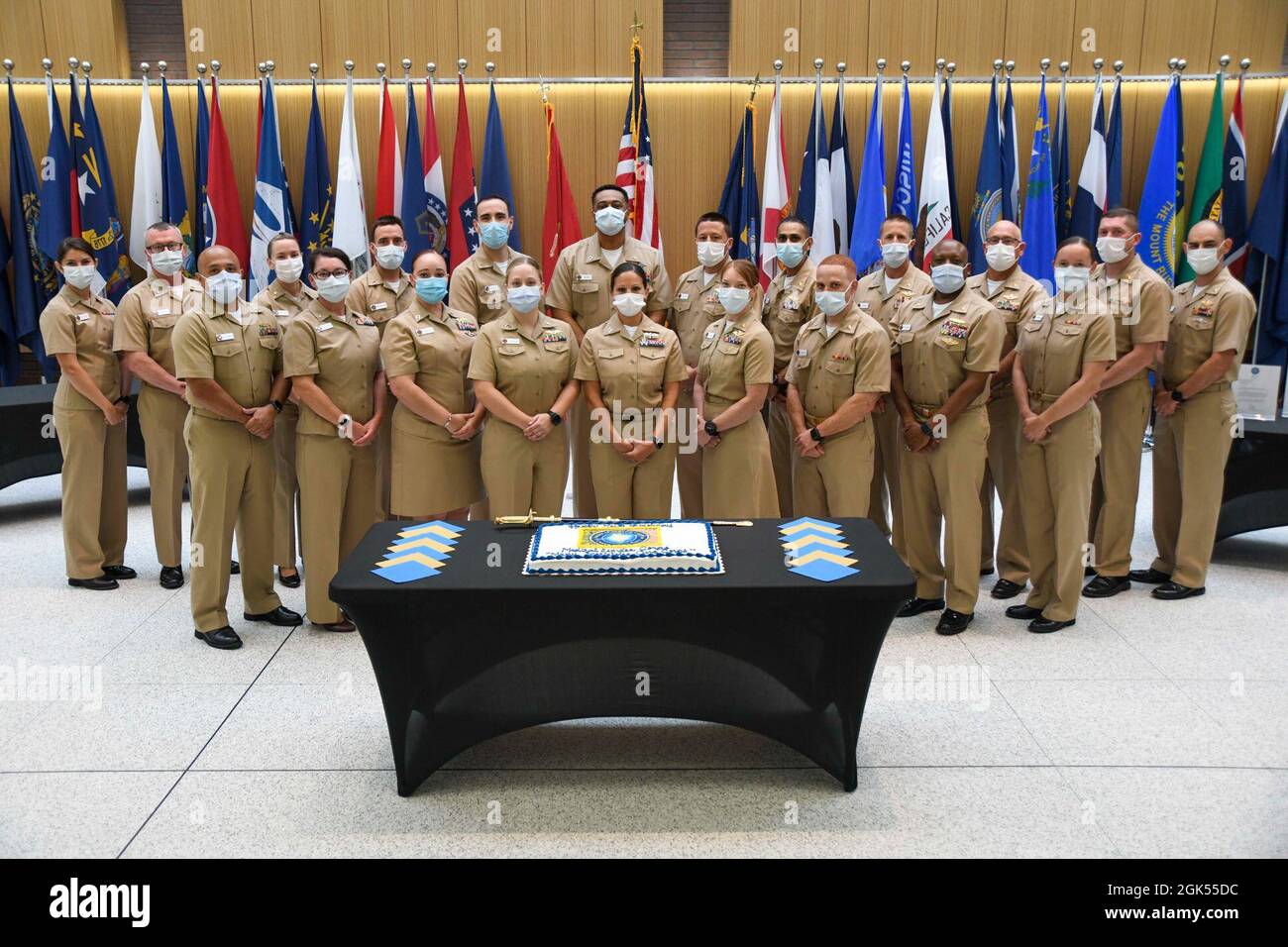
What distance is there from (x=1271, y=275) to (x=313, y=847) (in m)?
7.04

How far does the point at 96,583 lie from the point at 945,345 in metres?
4.09

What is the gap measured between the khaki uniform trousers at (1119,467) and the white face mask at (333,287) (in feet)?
11.1

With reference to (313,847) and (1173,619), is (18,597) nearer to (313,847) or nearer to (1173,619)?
(313,847)

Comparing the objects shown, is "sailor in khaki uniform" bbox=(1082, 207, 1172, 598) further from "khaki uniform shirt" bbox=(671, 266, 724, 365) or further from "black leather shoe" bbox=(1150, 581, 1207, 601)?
"khaki uniform shirt" bbox=(671, 266, 724, 365)

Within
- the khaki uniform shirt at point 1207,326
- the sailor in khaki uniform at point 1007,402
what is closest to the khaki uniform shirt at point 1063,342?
the sailor in khaki uniform at point 1007,402

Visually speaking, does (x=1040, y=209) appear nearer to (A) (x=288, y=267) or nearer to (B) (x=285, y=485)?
(A) (x=288, y=267)

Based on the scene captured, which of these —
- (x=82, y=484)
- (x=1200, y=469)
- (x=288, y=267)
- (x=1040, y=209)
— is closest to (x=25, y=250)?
(x=82, y=484)

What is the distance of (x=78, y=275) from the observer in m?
4.65

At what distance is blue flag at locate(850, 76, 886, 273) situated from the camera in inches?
255

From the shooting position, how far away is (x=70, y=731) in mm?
3287

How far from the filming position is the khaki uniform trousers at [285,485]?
4.52m

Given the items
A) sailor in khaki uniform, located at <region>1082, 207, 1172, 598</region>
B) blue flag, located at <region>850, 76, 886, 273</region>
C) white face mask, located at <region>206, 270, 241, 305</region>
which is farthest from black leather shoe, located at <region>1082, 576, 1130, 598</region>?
white face mask, located at <region>206, 270, 241, 305</region>

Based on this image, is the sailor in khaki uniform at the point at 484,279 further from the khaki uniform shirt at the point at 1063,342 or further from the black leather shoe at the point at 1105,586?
the black leather shoe at the point at 1105,586

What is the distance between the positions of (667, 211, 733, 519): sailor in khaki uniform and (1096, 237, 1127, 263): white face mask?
66.1 inches
